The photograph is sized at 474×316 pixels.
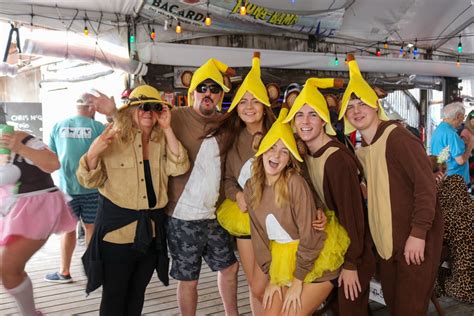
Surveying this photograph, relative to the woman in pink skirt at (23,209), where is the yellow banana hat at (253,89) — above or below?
→ above

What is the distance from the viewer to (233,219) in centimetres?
249

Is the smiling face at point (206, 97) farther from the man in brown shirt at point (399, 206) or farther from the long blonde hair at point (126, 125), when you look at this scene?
the man in brown shirt at point (399, 206)

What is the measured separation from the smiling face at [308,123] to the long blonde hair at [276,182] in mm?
149

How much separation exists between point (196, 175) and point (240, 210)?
338 millimetres

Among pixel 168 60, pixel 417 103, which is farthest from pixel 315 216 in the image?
pixel 417 103

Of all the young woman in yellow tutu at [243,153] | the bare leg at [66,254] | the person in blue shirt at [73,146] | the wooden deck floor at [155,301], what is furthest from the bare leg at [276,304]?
the person in blue shirt at [73,146]

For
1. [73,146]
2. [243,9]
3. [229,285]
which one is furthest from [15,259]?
[243,9]

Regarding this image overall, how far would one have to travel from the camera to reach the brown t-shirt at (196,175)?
248 centimetres


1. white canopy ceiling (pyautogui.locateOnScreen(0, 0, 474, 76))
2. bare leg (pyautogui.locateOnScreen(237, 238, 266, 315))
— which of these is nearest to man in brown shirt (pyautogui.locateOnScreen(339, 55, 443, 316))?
bare leg (pyautogui.locateOnScreen(237, 238, 266, 315))

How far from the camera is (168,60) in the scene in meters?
5.66

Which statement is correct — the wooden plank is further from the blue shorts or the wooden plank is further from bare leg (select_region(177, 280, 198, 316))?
bare leg (select_region(177, 280, 198, 316))

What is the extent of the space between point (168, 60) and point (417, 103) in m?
7.83

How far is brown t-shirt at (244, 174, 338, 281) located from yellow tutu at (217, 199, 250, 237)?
0.57 ft

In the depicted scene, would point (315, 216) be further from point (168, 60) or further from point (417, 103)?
point (417, 103)
